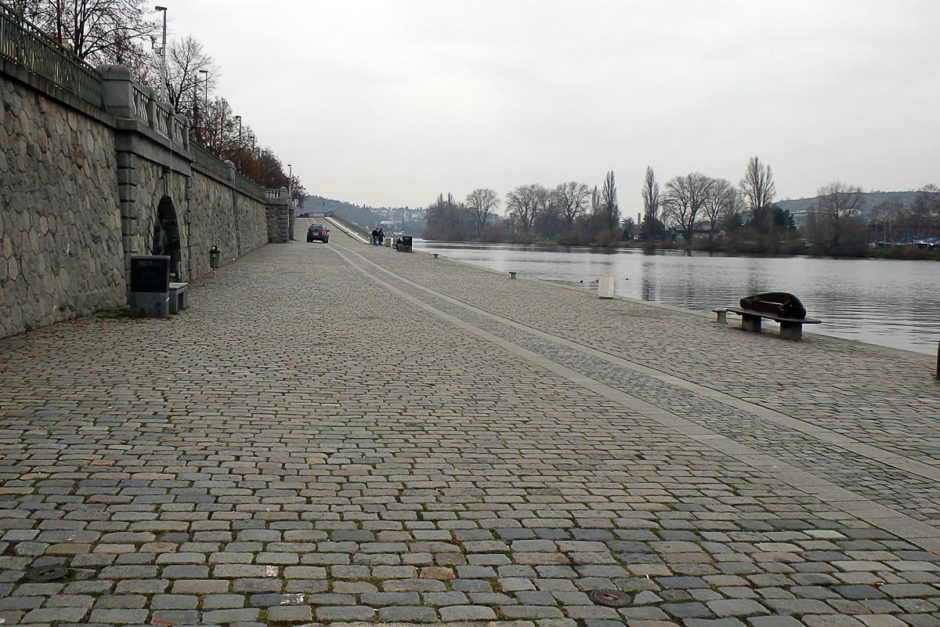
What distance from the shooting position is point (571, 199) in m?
160

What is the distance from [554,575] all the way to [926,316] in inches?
1096

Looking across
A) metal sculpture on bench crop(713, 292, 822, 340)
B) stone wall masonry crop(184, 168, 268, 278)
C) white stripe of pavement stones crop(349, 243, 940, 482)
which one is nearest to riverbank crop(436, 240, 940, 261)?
stone wall masonry crop(184, 168, 268, 278)

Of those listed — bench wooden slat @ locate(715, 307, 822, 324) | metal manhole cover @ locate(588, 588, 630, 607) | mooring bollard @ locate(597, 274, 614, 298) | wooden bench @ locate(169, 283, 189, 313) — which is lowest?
metal manhole cover @ locate(588, 588, 630, 607)

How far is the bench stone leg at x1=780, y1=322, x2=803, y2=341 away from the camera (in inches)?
612

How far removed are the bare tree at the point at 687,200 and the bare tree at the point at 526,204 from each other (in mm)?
35886

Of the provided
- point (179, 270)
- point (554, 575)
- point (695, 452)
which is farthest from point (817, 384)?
point (179, 270)

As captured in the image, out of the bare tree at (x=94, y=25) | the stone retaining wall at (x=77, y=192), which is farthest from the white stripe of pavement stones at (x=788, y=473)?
the bare tree at (x=94, y=25)

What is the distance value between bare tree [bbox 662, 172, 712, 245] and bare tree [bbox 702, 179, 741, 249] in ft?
2.08

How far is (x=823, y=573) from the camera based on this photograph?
423 centimetres

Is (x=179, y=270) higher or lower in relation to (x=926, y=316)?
higher

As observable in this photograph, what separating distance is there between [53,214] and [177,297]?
339 cm

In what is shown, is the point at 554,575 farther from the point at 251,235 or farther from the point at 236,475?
the point at 251,235

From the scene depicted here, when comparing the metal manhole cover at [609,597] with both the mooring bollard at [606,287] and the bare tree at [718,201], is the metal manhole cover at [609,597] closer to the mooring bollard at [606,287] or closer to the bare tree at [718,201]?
the mooring bollard at [606,287]

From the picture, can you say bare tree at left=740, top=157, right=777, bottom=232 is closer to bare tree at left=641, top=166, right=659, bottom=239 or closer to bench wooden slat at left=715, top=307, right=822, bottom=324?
bare tree at left=641, top=166, right=659, bottom=239
